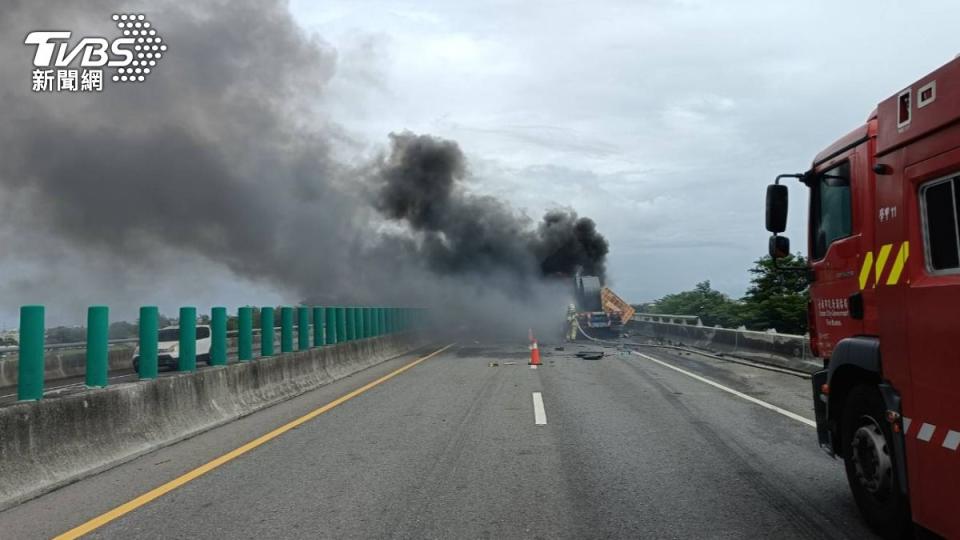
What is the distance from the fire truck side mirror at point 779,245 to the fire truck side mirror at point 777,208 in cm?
12

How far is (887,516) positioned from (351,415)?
7008mm

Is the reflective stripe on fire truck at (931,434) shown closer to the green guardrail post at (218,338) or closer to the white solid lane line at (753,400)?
the white solid lane line at (753,400)

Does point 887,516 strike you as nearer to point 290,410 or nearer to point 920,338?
point 920,338

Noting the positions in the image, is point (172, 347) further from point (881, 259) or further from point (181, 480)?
point (881, 259)

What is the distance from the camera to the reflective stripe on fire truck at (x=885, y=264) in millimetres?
4008

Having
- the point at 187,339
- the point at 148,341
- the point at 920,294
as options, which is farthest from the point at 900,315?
the point at 187,339

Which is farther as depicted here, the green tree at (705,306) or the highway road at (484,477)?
the green tree at (705,306)

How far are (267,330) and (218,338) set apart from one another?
7.67ft

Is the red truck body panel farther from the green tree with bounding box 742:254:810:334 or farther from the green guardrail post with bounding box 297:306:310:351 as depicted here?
the green tree with bounding box 742:254:810:334

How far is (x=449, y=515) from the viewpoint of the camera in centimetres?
514

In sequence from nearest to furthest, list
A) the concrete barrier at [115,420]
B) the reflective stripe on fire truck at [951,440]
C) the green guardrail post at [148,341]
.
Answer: the reflective stripe on fire truck at [951,440] → the concrete barrier at [115,420] → the green guardrail post at [148,341]

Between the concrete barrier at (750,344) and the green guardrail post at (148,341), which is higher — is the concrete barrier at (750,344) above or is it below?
below

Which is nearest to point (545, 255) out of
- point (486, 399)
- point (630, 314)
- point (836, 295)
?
point (630, 314)

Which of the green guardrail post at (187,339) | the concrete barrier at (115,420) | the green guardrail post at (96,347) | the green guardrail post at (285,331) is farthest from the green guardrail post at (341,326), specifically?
the green guardrail post at (96,347)
